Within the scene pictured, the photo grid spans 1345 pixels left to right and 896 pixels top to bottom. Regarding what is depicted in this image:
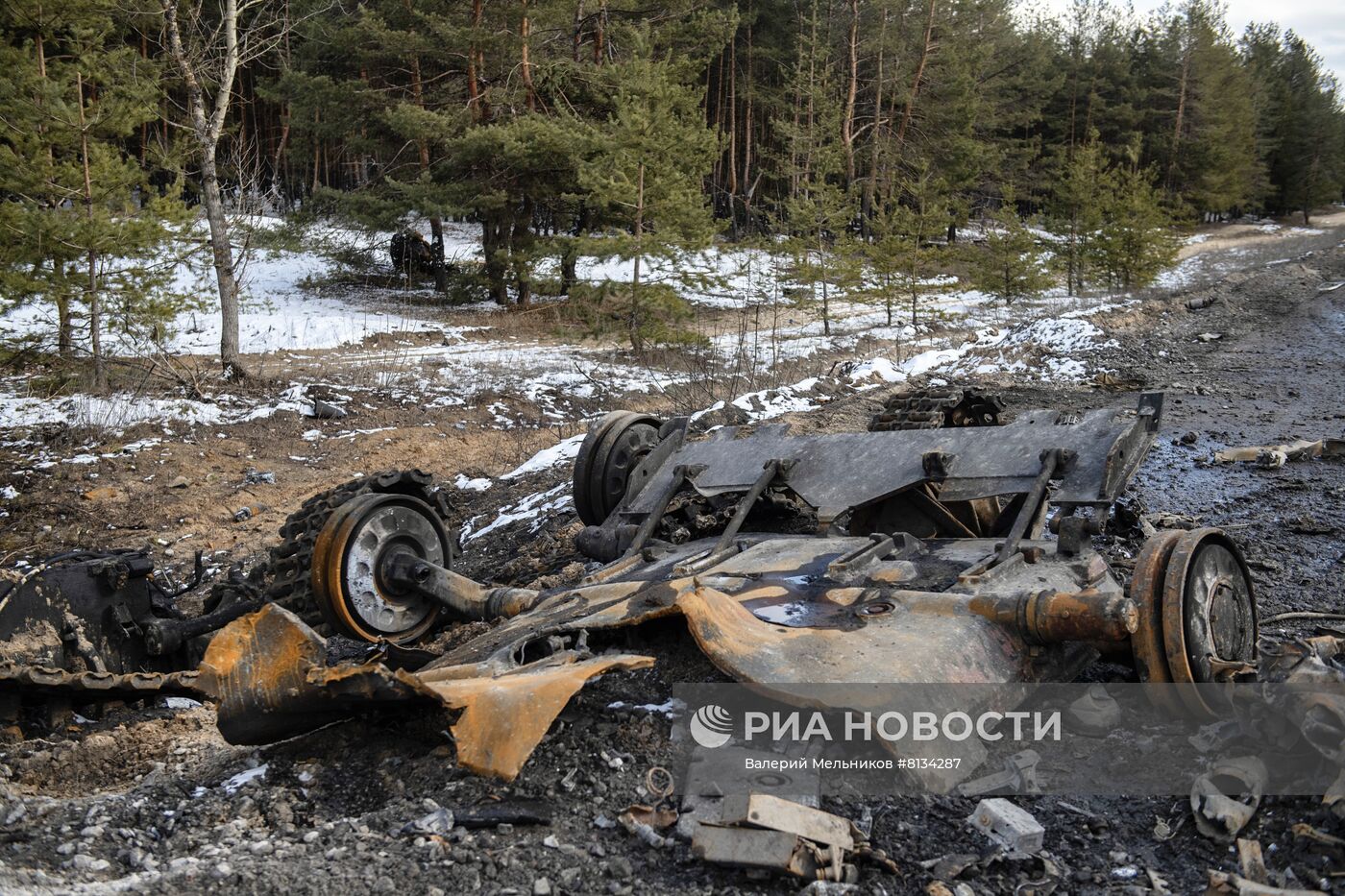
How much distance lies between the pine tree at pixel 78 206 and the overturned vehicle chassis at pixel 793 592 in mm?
10703

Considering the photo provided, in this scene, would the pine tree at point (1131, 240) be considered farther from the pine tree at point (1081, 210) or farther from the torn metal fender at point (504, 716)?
the torn metal fender at point (504, 716)

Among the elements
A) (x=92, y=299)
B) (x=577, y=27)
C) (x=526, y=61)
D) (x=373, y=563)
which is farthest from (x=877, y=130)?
(x=373, y=563)

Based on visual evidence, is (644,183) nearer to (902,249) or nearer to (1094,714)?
(902,249)

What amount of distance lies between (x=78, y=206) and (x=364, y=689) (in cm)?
1386

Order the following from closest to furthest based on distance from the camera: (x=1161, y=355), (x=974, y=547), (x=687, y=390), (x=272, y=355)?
(x=974, y=547)
(x=687, y=390)
(x=1161, y=355)
(x=272, y=355)

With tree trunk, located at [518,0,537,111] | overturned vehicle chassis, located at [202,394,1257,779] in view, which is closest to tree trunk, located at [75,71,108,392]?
overturned vehicle chassis, located at [202,394,1257,779]

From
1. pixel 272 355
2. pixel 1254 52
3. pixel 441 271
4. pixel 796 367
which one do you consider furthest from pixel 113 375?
pixel 1254 52

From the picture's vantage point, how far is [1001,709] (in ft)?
13.2

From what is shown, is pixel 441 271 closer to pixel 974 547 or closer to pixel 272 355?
pixel 272 355

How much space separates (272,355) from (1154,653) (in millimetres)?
17719

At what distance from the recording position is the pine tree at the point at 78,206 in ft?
46.2

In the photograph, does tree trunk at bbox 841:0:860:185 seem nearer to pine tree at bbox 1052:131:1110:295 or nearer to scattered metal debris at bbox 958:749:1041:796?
pine tree at bbox 1052:131:1110:295

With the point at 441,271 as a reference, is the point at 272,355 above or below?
below

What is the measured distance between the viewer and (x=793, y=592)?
4.48 meters
